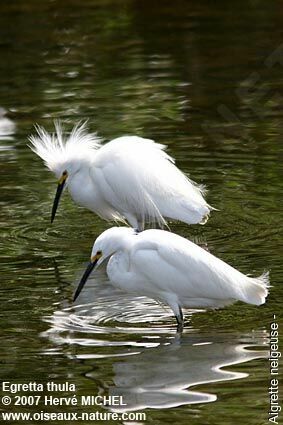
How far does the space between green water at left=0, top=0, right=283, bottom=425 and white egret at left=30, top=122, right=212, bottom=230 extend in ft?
0.92

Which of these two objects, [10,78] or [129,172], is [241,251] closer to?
[129,172]

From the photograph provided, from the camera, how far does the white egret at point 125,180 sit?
949 centimetres

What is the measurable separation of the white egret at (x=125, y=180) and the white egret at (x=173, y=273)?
148cm

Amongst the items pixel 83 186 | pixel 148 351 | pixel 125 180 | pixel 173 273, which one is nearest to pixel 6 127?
pixel 83 186

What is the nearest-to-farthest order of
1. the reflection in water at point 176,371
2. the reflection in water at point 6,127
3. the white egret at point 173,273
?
the reflection in water at point 176,371, the white egret at point 173,273, the reflection in water at point 6,127

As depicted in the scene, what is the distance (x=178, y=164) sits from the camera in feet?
36.8

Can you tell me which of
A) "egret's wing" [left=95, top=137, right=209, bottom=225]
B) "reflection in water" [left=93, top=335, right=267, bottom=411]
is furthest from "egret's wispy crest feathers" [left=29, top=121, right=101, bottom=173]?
"reflection in water" [left=93, top=335, right=267, bottom=411]

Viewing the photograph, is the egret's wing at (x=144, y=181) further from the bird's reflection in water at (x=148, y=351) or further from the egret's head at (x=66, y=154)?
the bird's reflection in water at (x=148, y=351)

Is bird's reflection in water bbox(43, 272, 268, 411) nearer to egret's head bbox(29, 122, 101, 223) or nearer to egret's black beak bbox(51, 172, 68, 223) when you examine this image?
egret's black beak bbox(51, 172, 68, 223)

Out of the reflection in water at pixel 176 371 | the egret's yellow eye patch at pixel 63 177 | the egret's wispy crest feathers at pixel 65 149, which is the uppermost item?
the egret's wispy crest feathers at pixel 65 149

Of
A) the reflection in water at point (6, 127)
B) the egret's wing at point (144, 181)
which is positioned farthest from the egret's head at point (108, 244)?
the reflection in water at point (6, 127)

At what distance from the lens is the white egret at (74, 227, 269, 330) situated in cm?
755

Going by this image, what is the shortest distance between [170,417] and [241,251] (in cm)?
284

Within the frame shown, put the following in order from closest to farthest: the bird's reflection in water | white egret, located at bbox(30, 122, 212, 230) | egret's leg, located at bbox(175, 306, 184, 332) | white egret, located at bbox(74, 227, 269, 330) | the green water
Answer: the bird's reflection in water → the green water → white egret, located at bbox(74, 227, 269, 330) → egret's leg, located at bbox(175, 306, 184, 332) → white egret, located at bbox(30, 122, 212, 230)
